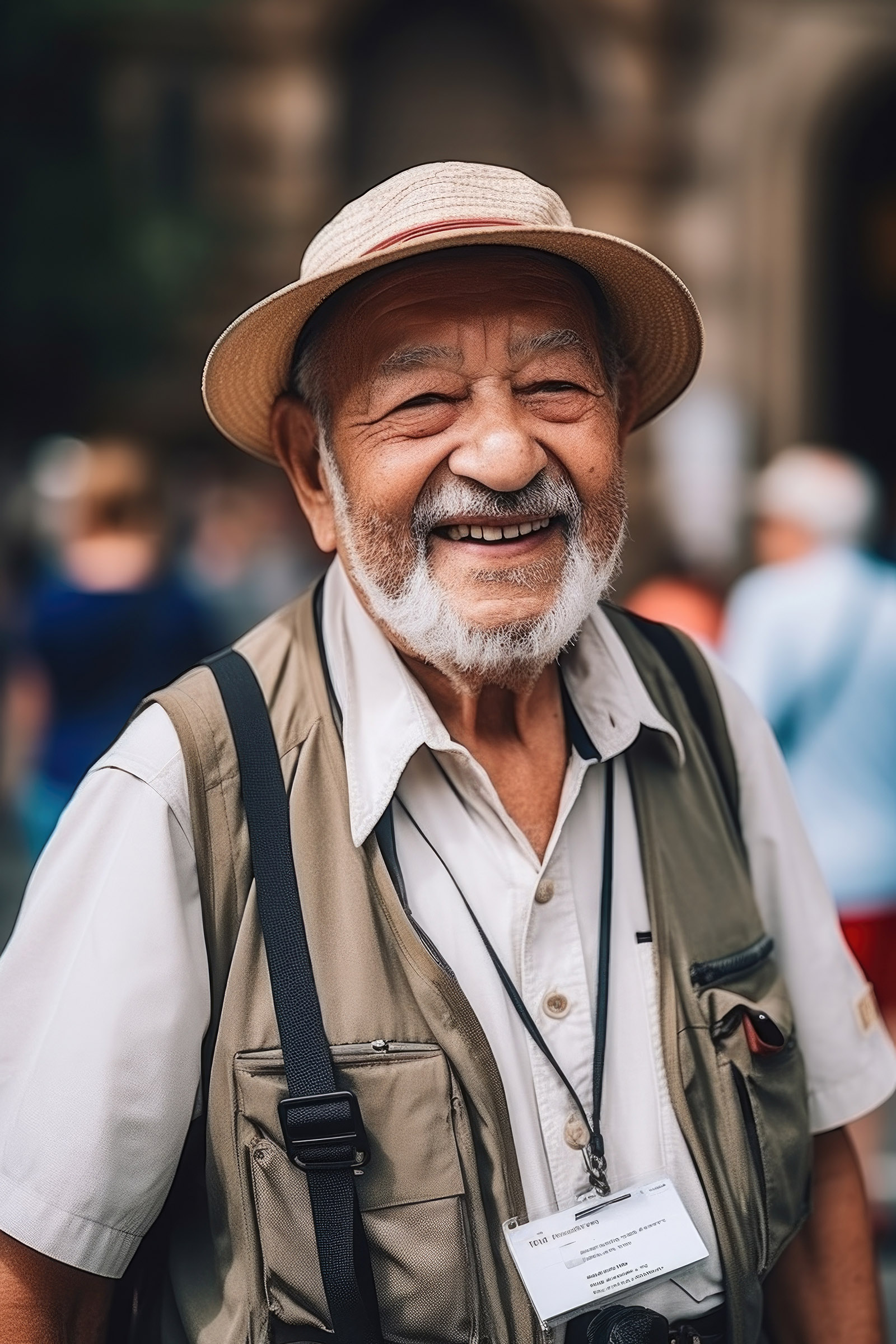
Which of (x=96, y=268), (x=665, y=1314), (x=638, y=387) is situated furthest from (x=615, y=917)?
(x=96, y=268)

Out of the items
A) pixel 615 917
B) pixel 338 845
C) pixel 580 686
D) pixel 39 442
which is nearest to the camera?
pixel 338 845

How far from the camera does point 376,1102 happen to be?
1631 mm

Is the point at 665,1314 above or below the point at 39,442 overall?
below

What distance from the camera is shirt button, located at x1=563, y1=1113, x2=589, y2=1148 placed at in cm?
175

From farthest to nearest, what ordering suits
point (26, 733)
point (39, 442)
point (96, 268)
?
point (39, 442)
point (96, 268)
point (26, 733)

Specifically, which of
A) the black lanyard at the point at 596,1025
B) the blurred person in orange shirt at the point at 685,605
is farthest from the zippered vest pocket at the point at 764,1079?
the blurred person in orange shirt at the point at 685,605

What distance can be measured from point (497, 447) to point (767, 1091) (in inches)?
34.0

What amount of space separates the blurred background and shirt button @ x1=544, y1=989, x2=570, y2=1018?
28.7 feet

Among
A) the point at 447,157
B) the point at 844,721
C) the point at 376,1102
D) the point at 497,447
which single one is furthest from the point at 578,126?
the point at 376,1102

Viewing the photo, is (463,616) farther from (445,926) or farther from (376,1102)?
(376,1102)

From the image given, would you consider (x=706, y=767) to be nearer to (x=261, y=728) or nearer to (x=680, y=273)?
(x=261, y=728)

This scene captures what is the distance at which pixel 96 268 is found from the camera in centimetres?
1048

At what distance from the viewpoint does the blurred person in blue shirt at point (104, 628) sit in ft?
14.7

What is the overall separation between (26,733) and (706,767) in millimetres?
6625
